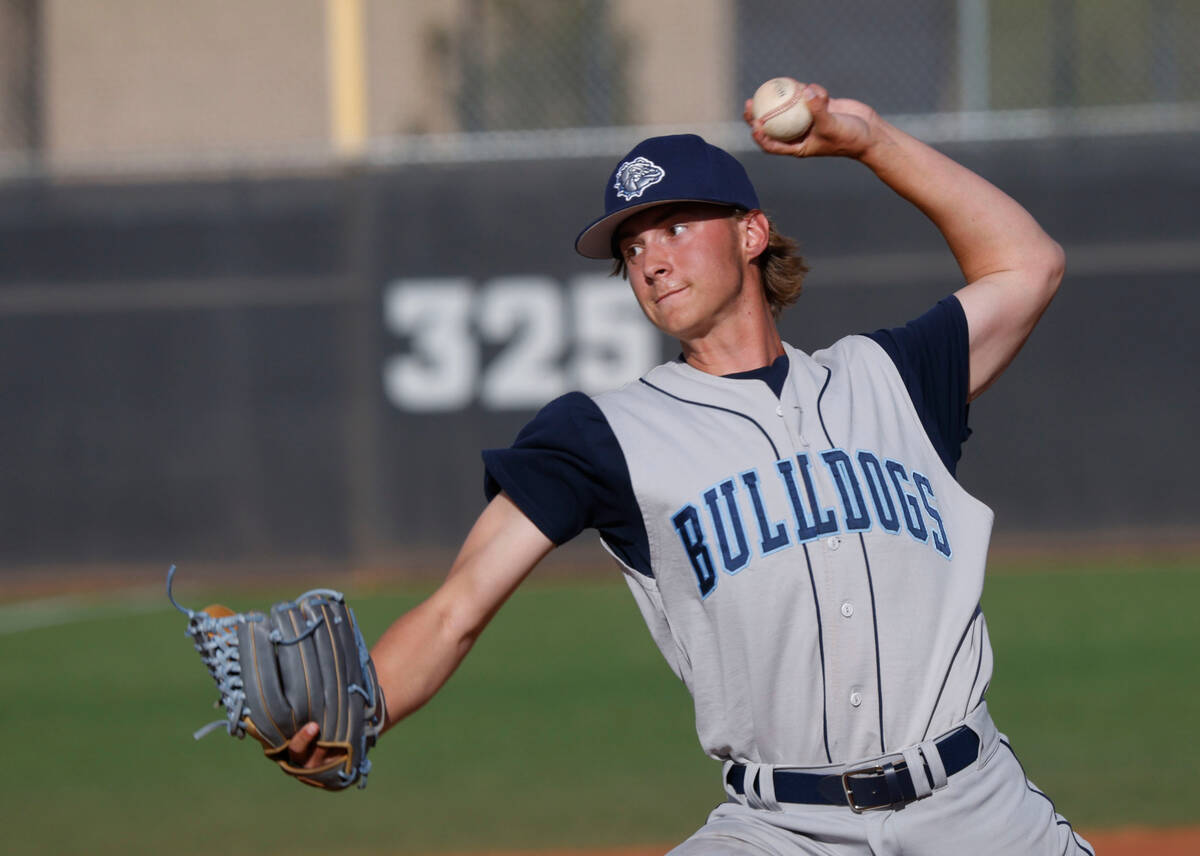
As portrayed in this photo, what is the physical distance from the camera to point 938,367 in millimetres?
2592

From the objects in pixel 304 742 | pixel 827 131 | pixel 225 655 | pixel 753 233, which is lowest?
pixel 304 742

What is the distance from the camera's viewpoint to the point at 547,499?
7.73ft

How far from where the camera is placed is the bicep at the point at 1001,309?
104 inches

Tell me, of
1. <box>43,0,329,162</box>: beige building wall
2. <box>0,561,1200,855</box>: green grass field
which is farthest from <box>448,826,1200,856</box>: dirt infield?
<box>43,0,329,162</box>: beige building wall

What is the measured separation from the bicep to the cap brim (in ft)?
1.61

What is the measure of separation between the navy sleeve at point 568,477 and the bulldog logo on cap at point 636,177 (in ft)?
1.29

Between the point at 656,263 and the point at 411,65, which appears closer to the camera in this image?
the point at 656,263

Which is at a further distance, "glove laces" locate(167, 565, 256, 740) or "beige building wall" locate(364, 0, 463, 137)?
"beige building wall" locate(364, 0, 463, 137)

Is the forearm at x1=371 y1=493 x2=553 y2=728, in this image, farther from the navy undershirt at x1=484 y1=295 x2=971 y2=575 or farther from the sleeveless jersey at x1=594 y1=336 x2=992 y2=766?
the sleeveless jersey at x1=594 y1=336 x2=992 y2=766

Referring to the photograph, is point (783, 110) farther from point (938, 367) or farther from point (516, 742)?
point (516, 742)

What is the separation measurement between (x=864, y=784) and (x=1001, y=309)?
35.9 inches

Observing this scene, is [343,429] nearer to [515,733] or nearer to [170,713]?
[170,713]

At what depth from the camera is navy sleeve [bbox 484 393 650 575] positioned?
2.36m

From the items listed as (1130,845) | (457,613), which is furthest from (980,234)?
(1130,845)
